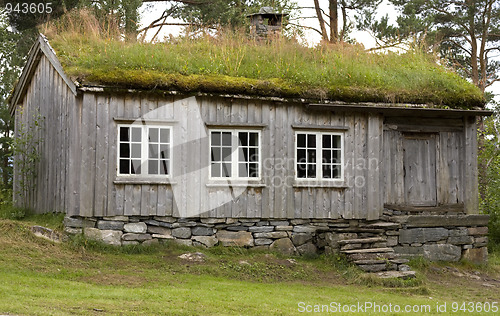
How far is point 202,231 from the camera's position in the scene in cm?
A: 1260

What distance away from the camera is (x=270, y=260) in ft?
39.7

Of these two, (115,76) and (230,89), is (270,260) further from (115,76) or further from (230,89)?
(115,76)

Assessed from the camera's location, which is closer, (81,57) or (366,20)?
(81,57)

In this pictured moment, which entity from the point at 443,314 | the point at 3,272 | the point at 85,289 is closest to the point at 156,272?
the point at 85,289

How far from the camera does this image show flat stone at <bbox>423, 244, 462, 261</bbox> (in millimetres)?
13586

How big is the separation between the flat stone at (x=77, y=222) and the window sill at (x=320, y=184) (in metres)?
4.24

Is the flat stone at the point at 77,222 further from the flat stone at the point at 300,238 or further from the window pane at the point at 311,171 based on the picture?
the window pane at the point at 311,171

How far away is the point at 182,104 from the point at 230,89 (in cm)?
102

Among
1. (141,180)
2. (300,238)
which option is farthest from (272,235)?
(141,180)

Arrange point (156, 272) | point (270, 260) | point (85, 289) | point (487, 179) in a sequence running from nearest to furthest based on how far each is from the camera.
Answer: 1. point (85, 289)
2. point (156, 272)
3. point (270, 260)
4. point (487, 179)

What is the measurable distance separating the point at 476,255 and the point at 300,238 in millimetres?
4096

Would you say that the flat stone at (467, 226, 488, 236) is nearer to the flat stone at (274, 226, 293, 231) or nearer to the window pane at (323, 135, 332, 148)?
the window pane at (323, 135, 332, 148)

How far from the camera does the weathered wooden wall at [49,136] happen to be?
42.2ft

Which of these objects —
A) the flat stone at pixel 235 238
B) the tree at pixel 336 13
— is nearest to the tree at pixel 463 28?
the tree at pixel 336 13
